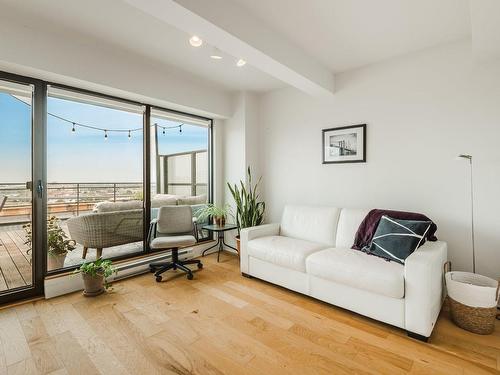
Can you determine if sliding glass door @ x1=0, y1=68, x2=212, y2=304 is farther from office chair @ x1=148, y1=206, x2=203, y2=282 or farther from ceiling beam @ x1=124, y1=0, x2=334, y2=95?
ceiling beam @ x1=124, y1=0, x2=334, y2=95

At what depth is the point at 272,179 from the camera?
4094 mm

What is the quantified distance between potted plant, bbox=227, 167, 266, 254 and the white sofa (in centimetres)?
42

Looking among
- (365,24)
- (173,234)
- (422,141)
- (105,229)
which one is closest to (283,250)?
(173,234)

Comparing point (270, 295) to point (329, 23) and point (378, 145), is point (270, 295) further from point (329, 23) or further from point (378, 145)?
point (329, 23)

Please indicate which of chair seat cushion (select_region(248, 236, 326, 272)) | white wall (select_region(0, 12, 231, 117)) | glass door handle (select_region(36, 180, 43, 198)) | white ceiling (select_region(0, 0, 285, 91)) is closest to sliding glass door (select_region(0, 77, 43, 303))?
glass door handle (select_region(36, 180, 43, 198))

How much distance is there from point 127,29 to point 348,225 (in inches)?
118

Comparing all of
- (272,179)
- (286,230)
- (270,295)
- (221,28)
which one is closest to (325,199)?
(286,230)

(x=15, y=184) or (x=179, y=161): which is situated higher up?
(x=179, y=161)

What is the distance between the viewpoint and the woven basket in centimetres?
196

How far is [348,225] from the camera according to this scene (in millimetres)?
2900

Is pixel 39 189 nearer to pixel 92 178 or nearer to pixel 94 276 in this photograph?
pixel 92 178

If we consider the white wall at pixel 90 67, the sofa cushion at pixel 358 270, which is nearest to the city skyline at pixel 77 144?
the white wall at pixel 90 67

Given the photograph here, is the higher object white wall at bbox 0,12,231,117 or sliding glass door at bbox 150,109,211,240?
white wall at bbox 0,12,231,117

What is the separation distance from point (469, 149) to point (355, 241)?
1.40 meters
